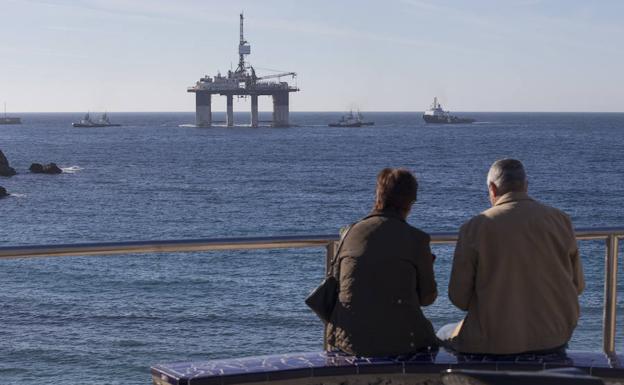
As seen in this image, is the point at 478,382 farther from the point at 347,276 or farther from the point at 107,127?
the point at 107,127

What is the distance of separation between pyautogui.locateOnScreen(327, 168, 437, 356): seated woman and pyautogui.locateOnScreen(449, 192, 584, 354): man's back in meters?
0.16

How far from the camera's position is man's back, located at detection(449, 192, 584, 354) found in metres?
3.66

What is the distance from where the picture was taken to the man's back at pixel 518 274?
12.0 ft

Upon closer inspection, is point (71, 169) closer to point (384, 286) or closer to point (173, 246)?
point (173, 246)

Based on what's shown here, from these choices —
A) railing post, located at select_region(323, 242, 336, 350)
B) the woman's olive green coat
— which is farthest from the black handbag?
railing post, located at select_region(323, 242, 336, 350)

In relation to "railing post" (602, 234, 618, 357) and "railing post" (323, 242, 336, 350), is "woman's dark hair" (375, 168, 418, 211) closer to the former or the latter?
"railing post" (323, 242, 336, 350)

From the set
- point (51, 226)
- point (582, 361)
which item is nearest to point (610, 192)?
point (51, 226)

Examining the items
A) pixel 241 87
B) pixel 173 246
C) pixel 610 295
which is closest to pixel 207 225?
pixel 610 295

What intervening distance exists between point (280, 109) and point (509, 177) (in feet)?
540

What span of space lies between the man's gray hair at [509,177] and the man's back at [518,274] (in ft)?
0.09

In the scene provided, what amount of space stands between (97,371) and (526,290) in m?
11.7

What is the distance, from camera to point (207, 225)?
4594 centimetres

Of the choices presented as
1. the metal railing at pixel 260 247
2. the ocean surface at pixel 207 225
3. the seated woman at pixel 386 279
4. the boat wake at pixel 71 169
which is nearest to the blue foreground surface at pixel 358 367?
the seated woman at pixel 386 279

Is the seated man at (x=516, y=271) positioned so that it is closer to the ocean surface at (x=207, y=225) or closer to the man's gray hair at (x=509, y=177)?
the man's gray hair at (x=509, y=177)
